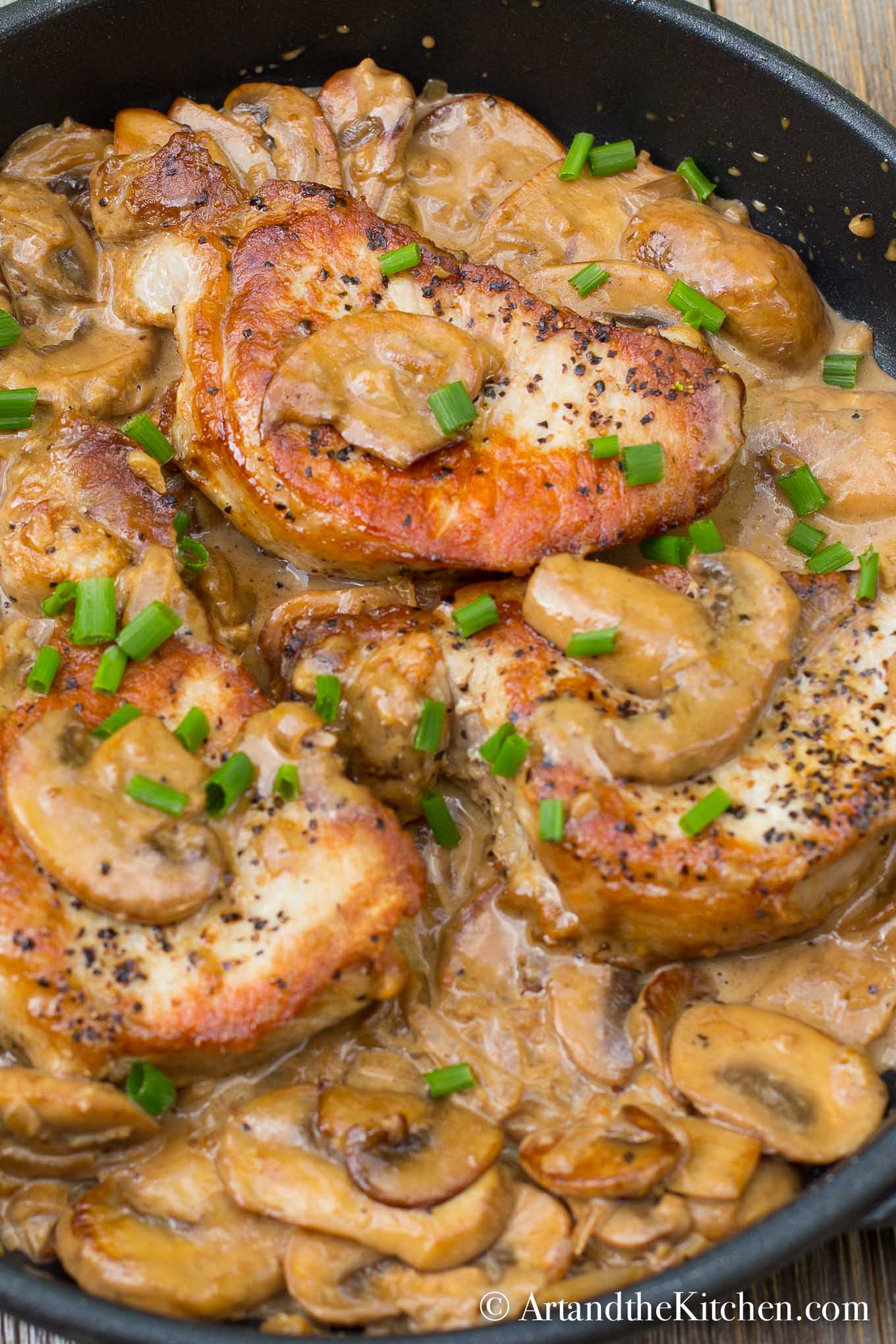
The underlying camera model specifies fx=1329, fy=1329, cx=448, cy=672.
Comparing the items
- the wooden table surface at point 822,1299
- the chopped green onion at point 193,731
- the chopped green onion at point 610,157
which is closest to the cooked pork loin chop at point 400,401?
the chopped green onion at point 193,731

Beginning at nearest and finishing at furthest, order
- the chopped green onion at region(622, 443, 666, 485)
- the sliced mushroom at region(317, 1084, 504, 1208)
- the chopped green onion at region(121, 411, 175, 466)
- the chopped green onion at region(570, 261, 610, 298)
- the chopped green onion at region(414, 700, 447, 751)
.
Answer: the sliced mushroom at region(317, 1084, 504, 1208) → the chopped green onion at region(414, 700, 447, 751) → the chopped green onion at region(622, 443, 666, 485) → the chopped green onion at region(121, 411, 175, 466) → the chopped green onion at region(570, 261, 610, 298)

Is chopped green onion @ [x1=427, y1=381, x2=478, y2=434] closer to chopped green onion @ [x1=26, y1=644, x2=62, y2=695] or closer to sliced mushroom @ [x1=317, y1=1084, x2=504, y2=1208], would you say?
chopped green onion @ [x1=26, y1=644, x2=62, y2=695]

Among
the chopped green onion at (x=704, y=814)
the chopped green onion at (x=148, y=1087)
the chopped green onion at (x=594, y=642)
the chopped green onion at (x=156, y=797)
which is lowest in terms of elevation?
the chopped green onion at (x=148, y=1087)

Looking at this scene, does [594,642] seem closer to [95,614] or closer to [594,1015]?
[594,1015]

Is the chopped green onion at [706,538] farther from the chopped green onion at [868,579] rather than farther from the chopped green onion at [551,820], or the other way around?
the chopped green onion at [551,820]

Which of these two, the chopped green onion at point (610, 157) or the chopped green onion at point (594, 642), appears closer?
the chopped green onion at point (594, 642)

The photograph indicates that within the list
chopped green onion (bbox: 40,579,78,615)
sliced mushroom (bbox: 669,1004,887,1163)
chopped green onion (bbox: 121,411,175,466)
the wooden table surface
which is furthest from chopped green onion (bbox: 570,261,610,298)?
the wooden table surface
